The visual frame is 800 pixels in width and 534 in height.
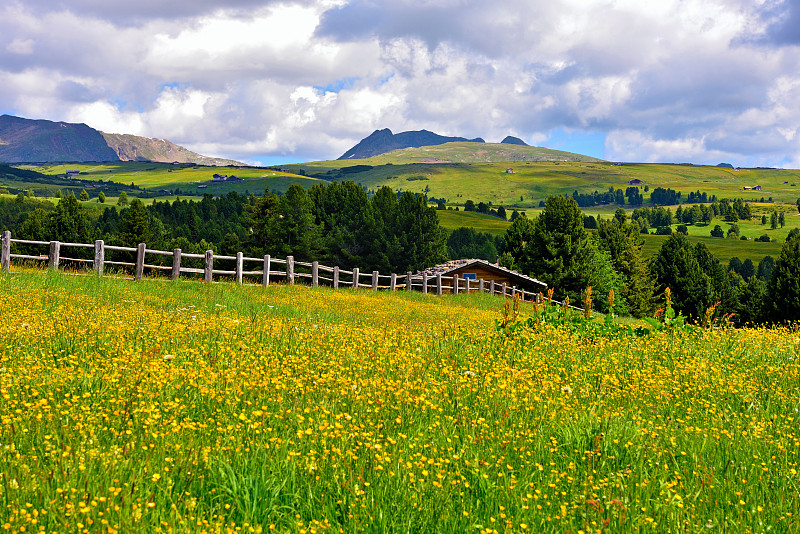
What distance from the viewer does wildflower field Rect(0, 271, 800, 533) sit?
3953 millimetres

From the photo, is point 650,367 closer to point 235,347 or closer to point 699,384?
point 699,384

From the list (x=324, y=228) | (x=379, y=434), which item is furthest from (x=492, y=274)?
(x=379, y=434)

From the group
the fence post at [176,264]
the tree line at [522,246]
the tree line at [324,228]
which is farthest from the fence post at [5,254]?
the tree line at [324,228]

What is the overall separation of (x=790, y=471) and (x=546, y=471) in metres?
2.10

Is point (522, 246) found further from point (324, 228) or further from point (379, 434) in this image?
point (379, 434)

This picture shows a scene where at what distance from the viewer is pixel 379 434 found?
5.26 meters

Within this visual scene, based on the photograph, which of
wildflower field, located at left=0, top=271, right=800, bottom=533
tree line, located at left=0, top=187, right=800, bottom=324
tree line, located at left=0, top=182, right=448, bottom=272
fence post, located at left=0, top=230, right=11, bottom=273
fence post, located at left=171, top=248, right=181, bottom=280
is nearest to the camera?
wildflower field, located at left=0, top=271, right=800, bottom=533

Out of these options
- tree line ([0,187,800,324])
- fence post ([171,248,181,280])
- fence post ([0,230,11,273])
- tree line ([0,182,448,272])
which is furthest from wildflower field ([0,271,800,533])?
tree line ([0,182,448,272])

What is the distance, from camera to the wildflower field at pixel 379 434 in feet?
13.0

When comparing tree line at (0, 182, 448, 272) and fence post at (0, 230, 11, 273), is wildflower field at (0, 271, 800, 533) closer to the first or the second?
fence post at (0, 230, 11, 273)

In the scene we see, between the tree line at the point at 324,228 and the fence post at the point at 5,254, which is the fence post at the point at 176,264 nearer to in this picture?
the fence post at the point at 5,254

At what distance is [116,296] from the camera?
574 inches

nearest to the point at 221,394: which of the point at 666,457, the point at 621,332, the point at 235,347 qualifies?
the point at 235,347

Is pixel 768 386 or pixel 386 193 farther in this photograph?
pixel 386 193
